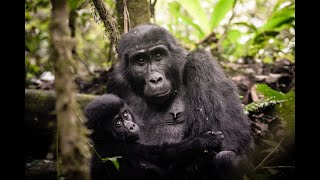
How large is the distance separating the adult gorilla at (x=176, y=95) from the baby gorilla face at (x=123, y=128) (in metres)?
0.13

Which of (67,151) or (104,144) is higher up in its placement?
(67,151)

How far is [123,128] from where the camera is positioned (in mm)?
3979

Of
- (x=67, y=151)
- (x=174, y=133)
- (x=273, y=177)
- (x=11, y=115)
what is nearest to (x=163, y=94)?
(x=174, y=133)

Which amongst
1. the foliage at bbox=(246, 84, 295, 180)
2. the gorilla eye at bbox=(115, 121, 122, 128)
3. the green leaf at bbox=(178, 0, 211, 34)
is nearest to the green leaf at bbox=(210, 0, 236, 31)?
the green leaf at bbox=(178, 0, 211, 34)

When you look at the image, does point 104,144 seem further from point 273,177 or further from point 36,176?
point 273,177

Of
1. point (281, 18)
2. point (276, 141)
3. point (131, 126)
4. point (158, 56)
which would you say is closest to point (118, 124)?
point (131, 126)

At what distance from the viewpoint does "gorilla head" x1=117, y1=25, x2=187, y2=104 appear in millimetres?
4045

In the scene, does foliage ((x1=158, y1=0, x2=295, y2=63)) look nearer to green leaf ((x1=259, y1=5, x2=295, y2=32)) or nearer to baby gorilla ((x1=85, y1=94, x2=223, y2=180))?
green leaf ((x1=259, y1=5, x2=295, y2=32))

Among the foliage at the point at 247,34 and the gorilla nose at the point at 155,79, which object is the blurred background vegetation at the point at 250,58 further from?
the gorilla nose at the point at 155,79

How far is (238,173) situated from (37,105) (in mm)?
2945

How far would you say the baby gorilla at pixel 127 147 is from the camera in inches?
144

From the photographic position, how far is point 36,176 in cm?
428

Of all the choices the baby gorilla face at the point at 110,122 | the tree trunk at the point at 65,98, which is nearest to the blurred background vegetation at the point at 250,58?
the baby gorilla face at the point at 110,122

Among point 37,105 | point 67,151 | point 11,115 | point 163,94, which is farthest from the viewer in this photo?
point 37,105
